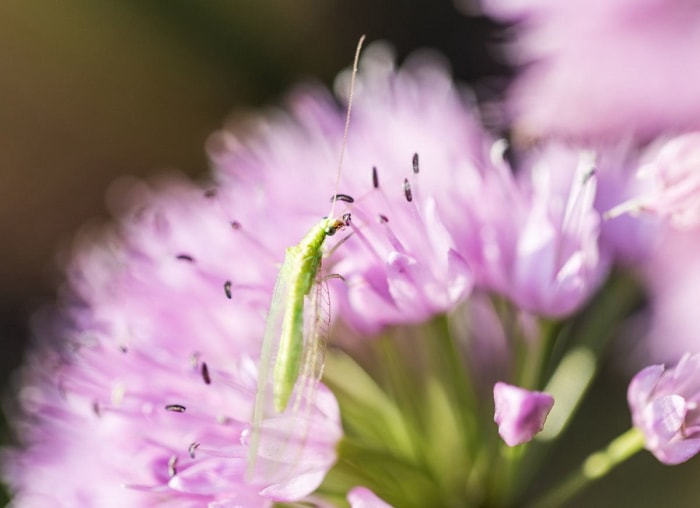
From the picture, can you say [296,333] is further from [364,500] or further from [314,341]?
[364,500]

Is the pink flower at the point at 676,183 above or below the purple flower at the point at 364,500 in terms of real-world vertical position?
above

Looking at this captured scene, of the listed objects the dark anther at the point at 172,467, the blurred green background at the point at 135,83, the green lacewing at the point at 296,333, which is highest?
the blurred green background at the point at 135,83

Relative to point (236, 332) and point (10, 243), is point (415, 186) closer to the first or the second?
point (236, 332)

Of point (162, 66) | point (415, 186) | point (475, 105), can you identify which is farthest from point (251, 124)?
point (415, 186)

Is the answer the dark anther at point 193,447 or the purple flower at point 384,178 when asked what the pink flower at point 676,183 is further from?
the dark anther at point 193,447

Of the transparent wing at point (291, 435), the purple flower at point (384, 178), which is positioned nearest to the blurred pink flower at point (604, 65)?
the purple flower at point (384, 178)

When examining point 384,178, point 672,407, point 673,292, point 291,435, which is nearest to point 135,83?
point 384,178
